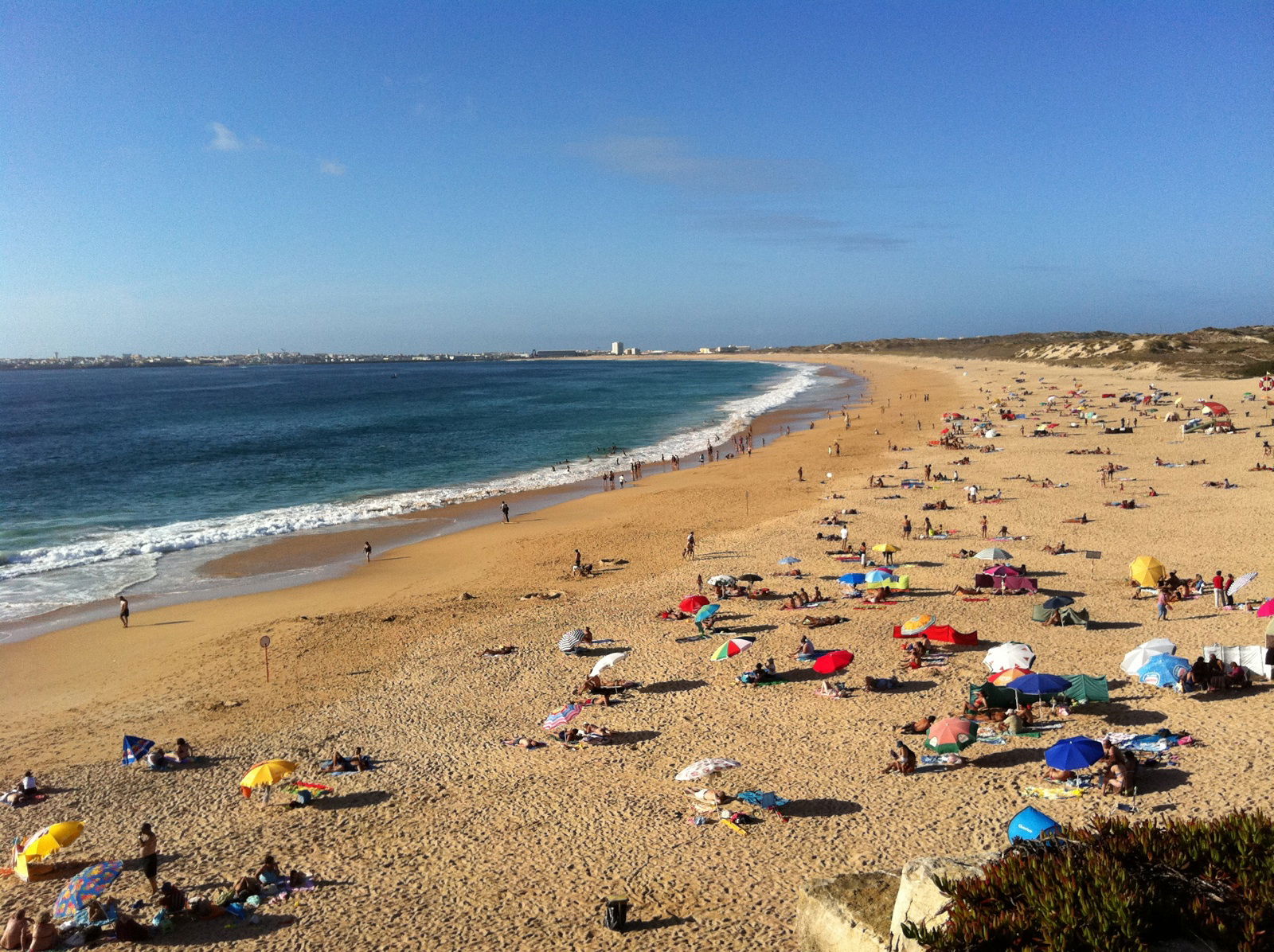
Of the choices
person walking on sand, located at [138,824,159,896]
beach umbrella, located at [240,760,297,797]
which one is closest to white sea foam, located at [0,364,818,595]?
beach umbrella, located at [240,760,297,797]

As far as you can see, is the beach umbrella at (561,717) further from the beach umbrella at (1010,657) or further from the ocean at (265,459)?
the ocean at (265,459)

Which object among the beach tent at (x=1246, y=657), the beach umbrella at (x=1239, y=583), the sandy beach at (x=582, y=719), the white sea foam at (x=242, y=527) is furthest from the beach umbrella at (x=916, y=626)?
the white sea foam at (x=242, y=527)

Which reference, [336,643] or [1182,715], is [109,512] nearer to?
[336,643]

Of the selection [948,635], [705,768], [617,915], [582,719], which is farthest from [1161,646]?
[617,915]

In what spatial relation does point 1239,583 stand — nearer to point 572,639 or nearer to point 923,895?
point 572,639

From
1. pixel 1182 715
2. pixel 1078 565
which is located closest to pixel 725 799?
pixel 1182 715

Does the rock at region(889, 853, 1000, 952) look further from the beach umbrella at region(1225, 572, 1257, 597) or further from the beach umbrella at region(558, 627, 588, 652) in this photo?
the beach umbrella at region(1225, 572, 1257, 597)
